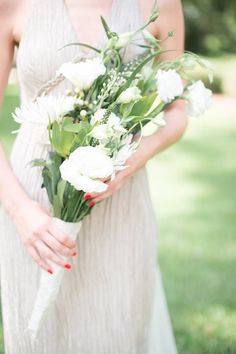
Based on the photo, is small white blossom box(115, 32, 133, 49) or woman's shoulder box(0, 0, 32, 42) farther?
woman's shoulder box(0, 0, 32, 42)

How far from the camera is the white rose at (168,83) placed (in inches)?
105

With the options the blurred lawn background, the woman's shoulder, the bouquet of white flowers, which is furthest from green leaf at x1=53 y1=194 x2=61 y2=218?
the blurred lawn background

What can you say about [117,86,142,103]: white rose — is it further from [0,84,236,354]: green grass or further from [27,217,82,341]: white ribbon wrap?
[0,84,236,354]: green grass

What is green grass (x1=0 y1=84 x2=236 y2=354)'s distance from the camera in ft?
16.6

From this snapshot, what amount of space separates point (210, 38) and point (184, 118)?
26132 millimetres

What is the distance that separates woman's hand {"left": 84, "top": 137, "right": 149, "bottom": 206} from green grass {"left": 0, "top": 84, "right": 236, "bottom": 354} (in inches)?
83.3

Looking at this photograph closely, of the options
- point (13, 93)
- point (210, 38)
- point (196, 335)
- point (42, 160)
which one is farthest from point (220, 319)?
point (210, 38)

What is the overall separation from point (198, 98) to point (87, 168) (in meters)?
0.54

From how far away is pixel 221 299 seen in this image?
561 centimetres

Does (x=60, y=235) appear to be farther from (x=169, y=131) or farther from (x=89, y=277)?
(x=169, y=131)

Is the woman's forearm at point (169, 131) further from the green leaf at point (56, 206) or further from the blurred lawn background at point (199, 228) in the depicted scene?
the blurred lawn background at point (199, 228)

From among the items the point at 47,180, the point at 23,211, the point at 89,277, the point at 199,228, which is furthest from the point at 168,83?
the point at 199,228

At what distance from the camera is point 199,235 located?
7.46m

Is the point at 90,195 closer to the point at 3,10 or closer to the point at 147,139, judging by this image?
the point at 147,139
